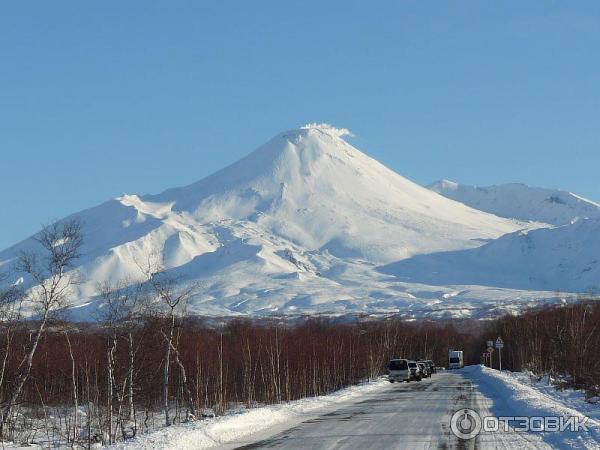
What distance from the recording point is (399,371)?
203ft

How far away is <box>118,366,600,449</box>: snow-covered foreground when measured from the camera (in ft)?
70.1

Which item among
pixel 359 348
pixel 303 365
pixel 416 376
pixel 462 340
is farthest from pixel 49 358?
pixel 462 340

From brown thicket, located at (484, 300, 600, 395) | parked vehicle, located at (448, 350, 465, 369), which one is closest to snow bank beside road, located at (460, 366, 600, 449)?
brown thicket, located at (484, 300, 600, 395)

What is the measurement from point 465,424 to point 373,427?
2.77 metres

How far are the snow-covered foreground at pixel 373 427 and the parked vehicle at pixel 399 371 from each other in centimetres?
2306

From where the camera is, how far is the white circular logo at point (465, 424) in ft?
76.0

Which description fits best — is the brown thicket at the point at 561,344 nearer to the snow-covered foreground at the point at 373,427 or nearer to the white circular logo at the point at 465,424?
the snow-covered foreground at the point at 373,427

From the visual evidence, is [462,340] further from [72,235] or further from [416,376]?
[72,235]

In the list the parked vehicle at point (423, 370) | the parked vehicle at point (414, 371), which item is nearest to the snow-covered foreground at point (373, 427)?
the parked vehicle at point (414, 371)

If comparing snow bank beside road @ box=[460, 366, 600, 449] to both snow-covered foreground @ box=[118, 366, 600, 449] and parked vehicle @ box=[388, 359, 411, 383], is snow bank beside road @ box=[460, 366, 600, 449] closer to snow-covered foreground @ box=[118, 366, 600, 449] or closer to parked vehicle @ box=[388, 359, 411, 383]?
snow-covered foreground @ box=[118, 366, 600, 449]

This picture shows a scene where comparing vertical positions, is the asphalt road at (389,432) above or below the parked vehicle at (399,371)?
above

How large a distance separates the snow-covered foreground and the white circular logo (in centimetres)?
26

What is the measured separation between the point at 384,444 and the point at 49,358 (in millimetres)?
50918

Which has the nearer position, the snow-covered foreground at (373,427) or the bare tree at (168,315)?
the snow-covered foreground at (373,427)
